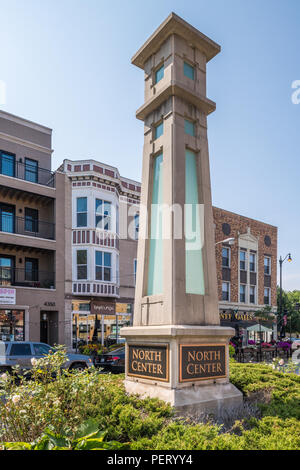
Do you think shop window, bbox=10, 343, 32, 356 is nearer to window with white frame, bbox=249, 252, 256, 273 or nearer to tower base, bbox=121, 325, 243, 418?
tower base, bbox=121, 325, 243, 418

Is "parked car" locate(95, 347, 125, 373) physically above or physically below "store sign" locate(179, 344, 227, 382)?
below

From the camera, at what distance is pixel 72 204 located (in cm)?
2730

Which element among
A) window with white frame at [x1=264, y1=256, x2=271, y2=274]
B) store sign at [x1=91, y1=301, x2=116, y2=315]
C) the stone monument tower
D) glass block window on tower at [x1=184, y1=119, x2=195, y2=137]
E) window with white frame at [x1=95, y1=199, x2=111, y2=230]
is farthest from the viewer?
window with white frame at [x1=264, y1=256, x2=271, y2=274]

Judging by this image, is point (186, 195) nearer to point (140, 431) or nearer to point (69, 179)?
point (140, 431)

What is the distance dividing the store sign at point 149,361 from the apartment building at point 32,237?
1802 centimetres

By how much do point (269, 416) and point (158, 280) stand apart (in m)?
2.62

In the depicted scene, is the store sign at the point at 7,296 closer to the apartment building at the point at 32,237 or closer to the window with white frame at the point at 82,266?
the apartment building at the point at 32,237

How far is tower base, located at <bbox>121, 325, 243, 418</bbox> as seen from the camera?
18.1 feet

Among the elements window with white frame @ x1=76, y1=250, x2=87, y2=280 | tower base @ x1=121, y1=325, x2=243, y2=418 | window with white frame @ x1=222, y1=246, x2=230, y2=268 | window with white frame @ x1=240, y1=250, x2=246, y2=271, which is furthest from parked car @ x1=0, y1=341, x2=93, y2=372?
window with white frame @ x1=240, y1=250, x2=246, y2=271

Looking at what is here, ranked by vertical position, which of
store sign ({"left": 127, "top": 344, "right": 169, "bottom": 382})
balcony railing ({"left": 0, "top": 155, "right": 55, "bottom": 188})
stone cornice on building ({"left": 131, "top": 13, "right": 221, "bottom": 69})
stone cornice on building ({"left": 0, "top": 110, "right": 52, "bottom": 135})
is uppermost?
stone cornice on building ({"left": 0, "top": 110, "right": 52, "bottom": 135})

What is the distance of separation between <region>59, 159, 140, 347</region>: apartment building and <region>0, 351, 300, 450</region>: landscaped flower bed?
21396mm

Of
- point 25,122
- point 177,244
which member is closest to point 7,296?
point 25,122

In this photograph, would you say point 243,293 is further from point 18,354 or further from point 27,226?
point 18,354
